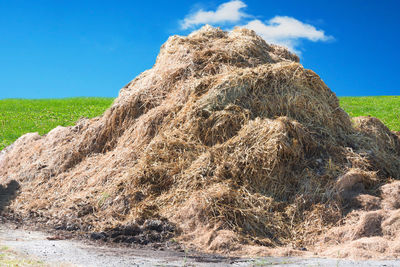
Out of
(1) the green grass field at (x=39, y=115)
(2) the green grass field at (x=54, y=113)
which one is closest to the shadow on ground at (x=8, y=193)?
(1) the green grass field at (x=39, y=115)

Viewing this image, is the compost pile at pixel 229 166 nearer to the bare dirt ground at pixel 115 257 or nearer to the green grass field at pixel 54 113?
the bare dirt ground at pixel 115 257

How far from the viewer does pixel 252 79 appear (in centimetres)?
826

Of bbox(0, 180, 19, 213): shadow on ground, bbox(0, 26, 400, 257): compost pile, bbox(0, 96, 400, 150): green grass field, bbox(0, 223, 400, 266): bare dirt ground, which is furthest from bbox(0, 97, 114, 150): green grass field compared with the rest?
bbox(0, 223, 400, 266): bare dirt ground

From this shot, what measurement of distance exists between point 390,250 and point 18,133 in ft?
48.1

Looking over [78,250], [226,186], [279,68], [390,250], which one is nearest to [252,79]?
[279,68]

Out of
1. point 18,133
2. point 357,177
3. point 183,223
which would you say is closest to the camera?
point 183,223

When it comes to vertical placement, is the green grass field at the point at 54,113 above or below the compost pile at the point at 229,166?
above

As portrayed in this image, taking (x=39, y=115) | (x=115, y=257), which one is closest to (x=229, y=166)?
(x=115, y=257)

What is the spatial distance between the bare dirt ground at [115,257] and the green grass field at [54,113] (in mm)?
10221

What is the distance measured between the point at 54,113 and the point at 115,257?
17938 millimetres

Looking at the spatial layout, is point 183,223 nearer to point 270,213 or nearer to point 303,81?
point 270,213

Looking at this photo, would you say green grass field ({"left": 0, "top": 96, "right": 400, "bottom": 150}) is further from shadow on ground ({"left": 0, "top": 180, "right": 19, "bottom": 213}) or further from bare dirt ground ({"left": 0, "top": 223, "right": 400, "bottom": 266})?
bare dirt ground ({"left": 0, "top": 223, "right": 400, "bottom": 266})

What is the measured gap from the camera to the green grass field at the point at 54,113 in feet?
55.9

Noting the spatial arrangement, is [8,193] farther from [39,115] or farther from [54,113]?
[54,113]
